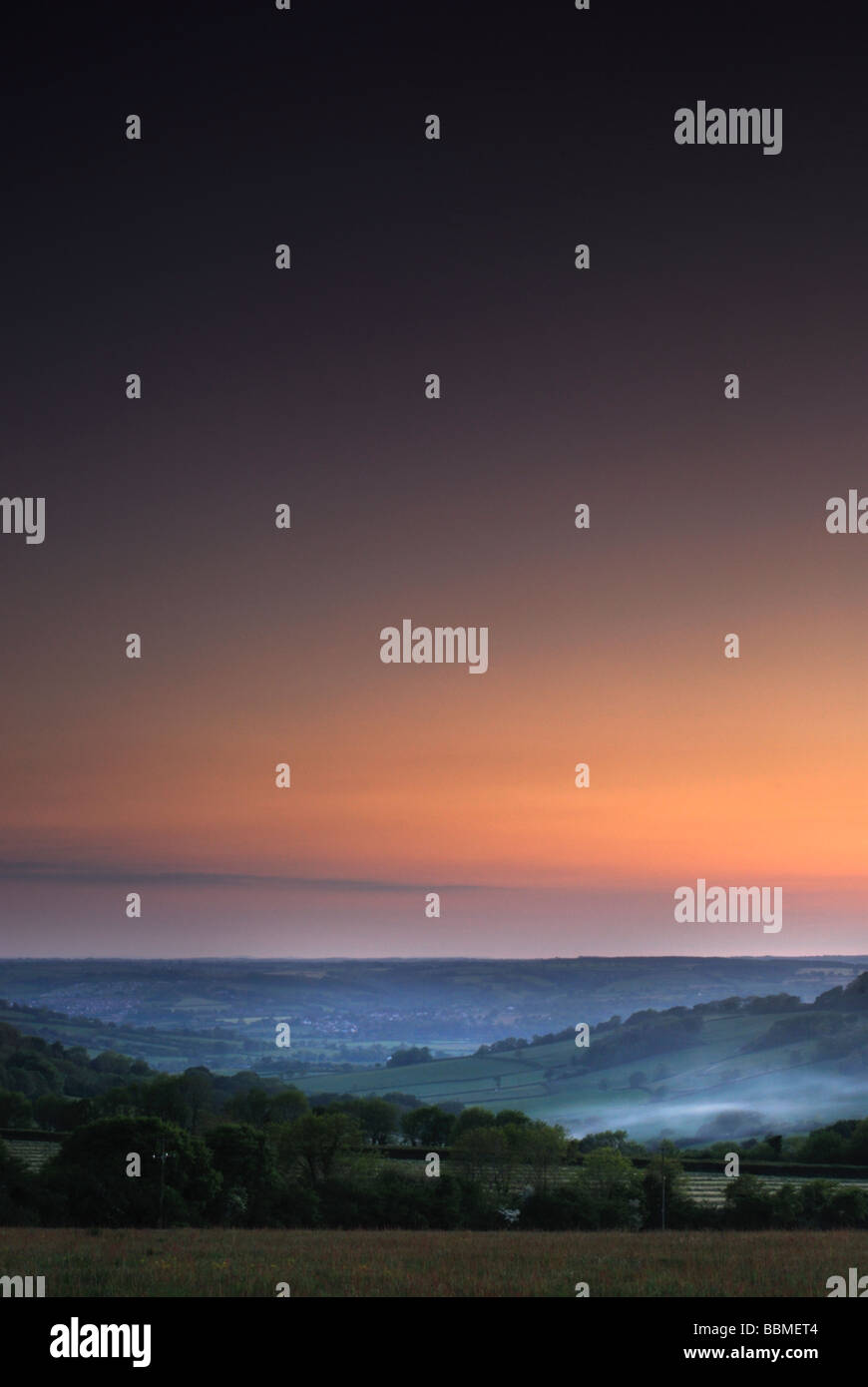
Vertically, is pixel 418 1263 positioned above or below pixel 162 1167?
above

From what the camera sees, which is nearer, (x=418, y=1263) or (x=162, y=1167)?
(x=418, y=1263)

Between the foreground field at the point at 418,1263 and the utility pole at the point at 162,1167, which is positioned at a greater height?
the foreground field at the point at 418,1263

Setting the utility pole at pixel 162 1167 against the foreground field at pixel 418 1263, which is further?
the utility pole at pixel 162 1167

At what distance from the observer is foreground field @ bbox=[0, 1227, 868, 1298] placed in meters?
32.1

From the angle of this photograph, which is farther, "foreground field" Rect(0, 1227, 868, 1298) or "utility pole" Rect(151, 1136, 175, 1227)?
"utility pole" Rect(151, 1136, 175, 1227)

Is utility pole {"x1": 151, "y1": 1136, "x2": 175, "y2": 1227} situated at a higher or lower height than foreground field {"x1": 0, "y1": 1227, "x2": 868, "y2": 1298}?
lower

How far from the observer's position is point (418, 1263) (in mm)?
40719

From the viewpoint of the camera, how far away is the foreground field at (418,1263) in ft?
105
